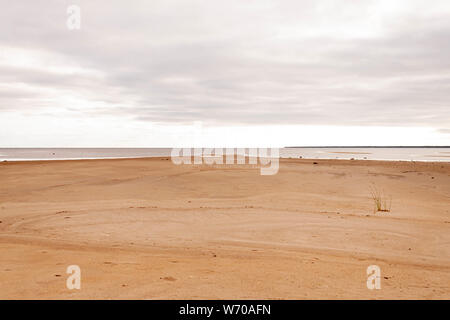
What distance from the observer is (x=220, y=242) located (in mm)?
6238

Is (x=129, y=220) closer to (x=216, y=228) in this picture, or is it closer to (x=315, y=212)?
(x=216, y=228)

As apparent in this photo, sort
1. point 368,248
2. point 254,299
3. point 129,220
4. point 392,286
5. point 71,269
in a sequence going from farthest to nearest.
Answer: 1. point 129,220
2. point 368,248
3. point 71,269
4. point 392,286
5. point 254,299

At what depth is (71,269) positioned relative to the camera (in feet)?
14.8

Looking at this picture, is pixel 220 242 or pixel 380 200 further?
pixel 380 200

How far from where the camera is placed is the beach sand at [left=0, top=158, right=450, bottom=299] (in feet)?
13.2

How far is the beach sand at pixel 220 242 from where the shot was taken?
402cm

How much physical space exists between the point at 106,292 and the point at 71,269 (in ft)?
3.19

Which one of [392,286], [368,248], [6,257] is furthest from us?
[368,248]

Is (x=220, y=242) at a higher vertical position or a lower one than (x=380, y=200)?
lower

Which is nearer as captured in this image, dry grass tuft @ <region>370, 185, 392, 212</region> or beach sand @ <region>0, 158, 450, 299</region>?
beach sand @ <region>0, 158, 450, 299</region>

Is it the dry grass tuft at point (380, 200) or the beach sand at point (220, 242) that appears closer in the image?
the beach sand at point (220, 242)
